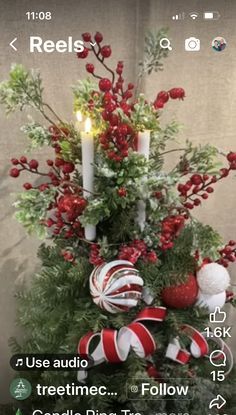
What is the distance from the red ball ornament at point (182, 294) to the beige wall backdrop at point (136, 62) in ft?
0.61

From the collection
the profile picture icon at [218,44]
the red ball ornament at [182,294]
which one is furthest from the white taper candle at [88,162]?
the profile picture icon at [218,44]

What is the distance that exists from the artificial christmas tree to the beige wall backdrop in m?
0.06

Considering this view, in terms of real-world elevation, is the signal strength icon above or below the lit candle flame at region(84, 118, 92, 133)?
above

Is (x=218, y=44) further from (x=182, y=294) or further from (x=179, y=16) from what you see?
(x=182, y=294)

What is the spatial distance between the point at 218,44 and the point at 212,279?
351 millimetres

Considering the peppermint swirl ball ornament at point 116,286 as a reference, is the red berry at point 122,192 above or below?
above

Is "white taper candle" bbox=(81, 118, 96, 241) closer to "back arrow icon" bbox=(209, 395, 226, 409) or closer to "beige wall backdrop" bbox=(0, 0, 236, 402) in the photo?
"beige wall backdrop" bbox=(0, 0, 236, 402)

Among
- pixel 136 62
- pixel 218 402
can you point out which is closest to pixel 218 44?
pixel 136 62

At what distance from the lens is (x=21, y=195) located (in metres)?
0.70

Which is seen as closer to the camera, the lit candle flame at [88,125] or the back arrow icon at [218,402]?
the lit candle flame at [88,125]

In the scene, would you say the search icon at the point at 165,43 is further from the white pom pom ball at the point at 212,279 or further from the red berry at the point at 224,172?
the white pom pom ball at the point at 212,279

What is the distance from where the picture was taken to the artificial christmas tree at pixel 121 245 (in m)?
0.67

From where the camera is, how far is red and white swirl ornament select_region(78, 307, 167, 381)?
710 millimetres

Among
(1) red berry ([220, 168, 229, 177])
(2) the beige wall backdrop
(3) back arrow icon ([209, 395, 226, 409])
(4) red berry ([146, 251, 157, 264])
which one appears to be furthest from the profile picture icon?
(3) back arrow icon ([209, 395, 226, 409])
